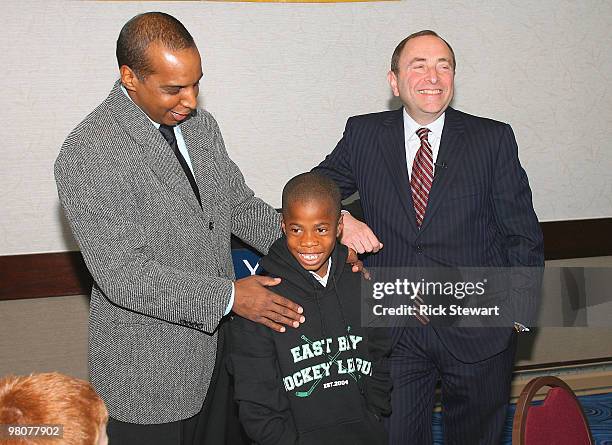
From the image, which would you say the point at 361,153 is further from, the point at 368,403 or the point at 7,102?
the point at 7,102

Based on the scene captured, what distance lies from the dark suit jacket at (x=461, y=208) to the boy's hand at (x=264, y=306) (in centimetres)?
59

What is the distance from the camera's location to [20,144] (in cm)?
370

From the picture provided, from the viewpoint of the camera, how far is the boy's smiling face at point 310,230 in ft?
7.93

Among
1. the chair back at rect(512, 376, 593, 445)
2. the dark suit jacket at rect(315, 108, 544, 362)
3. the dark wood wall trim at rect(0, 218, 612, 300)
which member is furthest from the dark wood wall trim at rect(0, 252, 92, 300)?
the chair back at rect(512, 376, 593, 445)

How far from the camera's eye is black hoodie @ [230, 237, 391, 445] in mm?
2439

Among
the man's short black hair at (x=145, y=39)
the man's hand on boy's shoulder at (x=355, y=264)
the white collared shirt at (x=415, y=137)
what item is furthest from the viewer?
the white collared shirt at (x=415, y=137)

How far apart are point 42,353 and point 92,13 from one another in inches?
62.0

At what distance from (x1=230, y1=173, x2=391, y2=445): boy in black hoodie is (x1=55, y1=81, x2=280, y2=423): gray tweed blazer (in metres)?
0.17

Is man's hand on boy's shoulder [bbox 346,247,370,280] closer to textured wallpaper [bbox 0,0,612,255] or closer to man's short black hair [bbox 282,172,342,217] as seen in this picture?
man's short black hair [bbox 282,172,342,217]

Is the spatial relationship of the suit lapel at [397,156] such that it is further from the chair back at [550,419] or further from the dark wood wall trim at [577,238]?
the dark wood wall trim at [577,238]

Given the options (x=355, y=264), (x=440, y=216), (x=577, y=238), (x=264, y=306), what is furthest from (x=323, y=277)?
(x=577, y=238)

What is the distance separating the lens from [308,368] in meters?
2.48

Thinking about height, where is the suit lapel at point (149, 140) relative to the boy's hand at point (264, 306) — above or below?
above

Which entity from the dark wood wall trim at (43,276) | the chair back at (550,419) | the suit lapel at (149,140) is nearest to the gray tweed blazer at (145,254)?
the suit lapel at (149,140)
